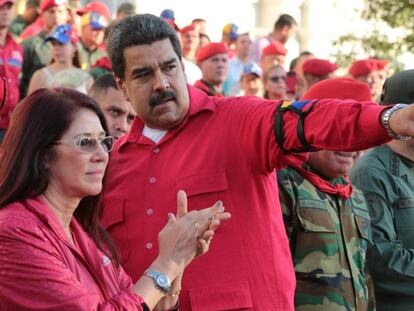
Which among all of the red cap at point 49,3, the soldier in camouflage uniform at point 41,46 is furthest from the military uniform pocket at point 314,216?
the red cap at point 49,3

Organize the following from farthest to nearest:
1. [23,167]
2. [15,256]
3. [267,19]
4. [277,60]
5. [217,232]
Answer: [267,19]
[277,60]
[217,232]
[23,167]
[15,256]

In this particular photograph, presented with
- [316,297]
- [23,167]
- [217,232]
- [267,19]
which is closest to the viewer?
[23,167]

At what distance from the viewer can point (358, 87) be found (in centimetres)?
498

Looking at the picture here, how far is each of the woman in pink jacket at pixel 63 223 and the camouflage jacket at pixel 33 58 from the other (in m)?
5.88

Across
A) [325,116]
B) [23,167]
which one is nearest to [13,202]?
[23,167]

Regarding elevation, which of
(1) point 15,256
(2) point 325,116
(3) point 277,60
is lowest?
(3) point 277,60

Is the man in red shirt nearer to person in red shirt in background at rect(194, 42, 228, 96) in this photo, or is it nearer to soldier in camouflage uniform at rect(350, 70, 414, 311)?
soldier in camouflage uniform at rect(350, 70, 414, 311)

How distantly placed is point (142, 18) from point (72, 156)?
104cm

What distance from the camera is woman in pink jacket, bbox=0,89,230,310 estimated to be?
11.3 feet

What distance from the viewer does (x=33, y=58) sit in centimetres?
977

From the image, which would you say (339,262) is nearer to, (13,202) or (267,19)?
(13,202)

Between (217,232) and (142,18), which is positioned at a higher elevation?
(142,18)

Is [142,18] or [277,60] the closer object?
[142,18]

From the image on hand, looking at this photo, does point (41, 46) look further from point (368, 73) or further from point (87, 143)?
point (87, 143)
